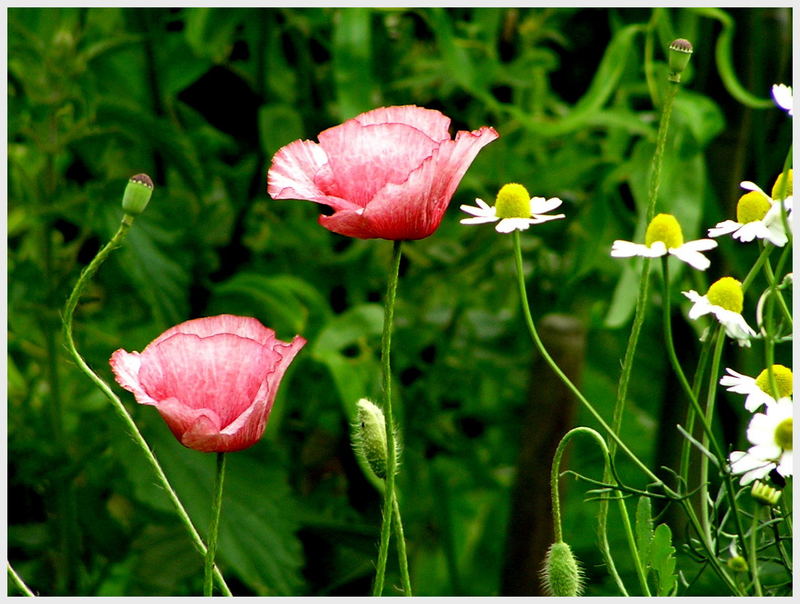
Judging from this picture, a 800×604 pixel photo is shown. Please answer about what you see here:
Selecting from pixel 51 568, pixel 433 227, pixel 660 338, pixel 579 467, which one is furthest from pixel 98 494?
pixel 433 227

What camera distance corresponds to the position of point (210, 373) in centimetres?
23

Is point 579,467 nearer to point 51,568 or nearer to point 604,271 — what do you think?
point 604,271

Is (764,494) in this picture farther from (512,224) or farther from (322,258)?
(322,258)

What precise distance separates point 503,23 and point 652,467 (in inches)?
12.9

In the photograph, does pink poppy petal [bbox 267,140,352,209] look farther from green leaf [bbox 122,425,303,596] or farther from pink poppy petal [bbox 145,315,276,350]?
green leaf [bbox 122,425,303,596]

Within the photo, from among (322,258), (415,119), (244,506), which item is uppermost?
(415,119)

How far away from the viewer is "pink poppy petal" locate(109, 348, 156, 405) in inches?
8.5

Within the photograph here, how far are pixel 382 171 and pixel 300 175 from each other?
0.07ft

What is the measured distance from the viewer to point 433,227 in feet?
0.76

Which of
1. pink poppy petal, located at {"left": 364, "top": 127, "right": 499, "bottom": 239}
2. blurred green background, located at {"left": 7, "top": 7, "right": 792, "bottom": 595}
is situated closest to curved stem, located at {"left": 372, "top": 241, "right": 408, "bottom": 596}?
pink poppy petal, located at {"left": 364, "top": 127, "right": 499, "bottom": 239}

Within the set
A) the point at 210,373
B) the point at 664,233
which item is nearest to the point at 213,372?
the point at 210,373

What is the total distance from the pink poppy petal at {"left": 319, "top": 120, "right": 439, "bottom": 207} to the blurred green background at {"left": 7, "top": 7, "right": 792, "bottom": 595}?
1.10ft

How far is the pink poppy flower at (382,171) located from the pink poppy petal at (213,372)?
32 mm

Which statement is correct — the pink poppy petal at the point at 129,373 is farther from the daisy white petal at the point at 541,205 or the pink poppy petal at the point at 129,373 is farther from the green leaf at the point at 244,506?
the green leaf at the point at 244,506
